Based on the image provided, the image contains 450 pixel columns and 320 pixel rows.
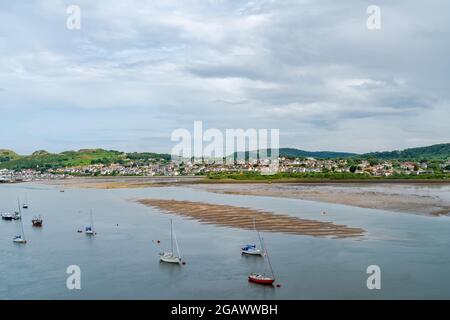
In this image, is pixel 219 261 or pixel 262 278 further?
pixel 219 261

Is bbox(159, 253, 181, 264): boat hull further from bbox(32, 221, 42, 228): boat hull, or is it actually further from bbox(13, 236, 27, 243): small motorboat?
bbox(32, 221, 42, 228): boat hull

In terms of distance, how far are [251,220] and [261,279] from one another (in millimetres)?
22562

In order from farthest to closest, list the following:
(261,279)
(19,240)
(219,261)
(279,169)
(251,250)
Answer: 1. (279,169)
2. (19,240)
3. (251,250)
4. (219,261)
5. (261,279)

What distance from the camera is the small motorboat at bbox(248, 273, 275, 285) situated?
26875 millimetres

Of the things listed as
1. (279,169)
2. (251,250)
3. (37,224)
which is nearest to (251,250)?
(251,250)

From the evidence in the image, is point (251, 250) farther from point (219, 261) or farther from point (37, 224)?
point (37, 224)

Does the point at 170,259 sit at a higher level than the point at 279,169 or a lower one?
lower

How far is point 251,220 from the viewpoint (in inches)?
1955

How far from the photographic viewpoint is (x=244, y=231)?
145 feet

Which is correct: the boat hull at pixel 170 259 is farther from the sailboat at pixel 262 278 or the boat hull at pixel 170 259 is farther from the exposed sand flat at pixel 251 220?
the exposed sand flat at pixel 251 220

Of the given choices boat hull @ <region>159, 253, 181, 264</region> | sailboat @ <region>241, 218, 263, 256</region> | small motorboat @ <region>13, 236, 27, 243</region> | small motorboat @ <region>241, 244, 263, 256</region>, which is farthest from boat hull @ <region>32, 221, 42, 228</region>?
small motorboat @ <region>241, 244, 263, 256</region>

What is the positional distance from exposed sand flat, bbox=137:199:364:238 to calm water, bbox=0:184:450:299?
2173 mm
